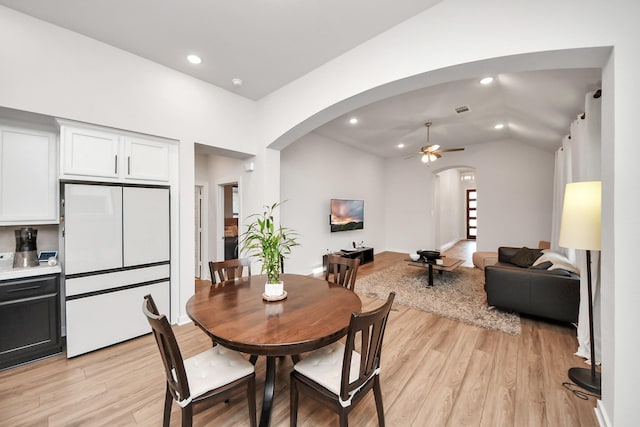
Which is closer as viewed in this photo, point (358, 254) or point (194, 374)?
point (194, 374)

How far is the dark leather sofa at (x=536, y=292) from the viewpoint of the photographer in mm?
2877

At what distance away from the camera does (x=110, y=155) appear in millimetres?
2668

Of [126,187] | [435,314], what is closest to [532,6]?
[435,314]

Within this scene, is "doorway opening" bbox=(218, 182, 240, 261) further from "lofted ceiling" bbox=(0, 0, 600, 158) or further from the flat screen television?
the flat screen television

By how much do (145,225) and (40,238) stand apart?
1038 millimetres

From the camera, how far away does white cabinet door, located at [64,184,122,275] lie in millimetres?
2436

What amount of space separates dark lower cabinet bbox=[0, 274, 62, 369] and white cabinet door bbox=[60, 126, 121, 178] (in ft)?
3.59

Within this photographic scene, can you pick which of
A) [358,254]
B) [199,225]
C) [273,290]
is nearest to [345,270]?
[273,290]

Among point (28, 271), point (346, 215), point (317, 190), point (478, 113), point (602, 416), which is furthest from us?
point (346, 215)

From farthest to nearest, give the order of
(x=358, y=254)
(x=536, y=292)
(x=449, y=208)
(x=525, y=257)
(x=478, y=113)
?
(x=449, y=208)
(x=358, y=254)
(x=525, y=257)
(x=478, y=113)
(x=536, y=292)

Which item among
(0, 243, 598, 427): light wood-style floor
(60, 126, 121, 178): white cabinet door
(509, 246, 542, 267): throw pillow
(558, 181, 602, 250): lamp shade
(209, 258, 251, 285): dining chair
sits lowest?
(0, 243, 598, 427): light wood-style floor

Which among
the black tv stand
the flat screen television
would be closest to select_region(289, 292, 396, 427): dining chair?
the black tv stand

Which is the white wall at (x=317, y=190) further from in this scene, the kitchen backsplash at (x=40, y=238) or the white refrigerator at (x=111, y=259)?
the kitchen backsplash at (x=40, y=238)

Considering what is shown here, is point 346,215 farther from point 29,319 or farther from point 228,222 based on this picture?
point 29,319
